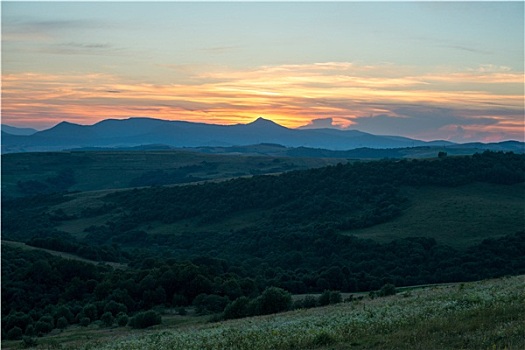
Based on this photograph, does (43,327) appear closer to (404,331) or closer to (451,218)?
(404,331)

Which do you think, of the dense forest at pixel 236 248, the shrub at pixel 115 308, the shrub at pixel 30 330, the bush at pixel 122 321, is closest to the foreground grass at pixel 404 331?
the dense forest at pixel 236 248

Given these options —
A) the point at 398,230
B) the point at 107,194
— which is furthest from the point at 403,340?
the point at 107,194

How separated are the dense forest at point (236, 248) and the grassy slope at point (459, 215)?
3.31 meters

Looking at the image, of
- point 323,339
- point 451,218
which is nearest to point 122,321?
point 323,339

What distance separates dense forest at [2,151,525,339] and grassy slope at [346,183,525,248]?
3.31m

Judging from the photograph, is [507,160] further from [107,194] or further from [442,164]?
[107,194]

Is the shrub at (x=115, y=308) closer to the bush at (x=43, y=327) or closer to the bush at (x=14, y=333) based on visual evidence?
the bush at (x=43, y=327)

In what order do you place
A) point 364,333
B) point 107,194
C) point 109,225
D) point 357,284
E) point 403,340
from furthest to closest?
1. point 107,194
2. point 109,225
3. point 357,284
4. point 364,333
5. point 403,340

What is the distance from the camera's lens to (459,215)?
103m

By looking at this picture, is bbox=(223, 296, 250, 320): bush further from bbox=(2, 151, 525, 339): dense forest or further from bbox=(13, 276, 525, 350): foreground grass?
bbox=(13, 276, 525, 350): foreground grass

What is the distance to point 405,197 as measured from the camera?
4719 inches

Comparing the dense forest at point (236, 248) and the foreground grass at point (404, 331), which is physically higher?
the foreground grass at point (404, 331)

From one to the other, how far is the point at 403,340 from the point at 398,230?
88.4 m

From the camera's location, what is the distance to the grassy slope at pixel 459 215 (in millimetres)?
93750
